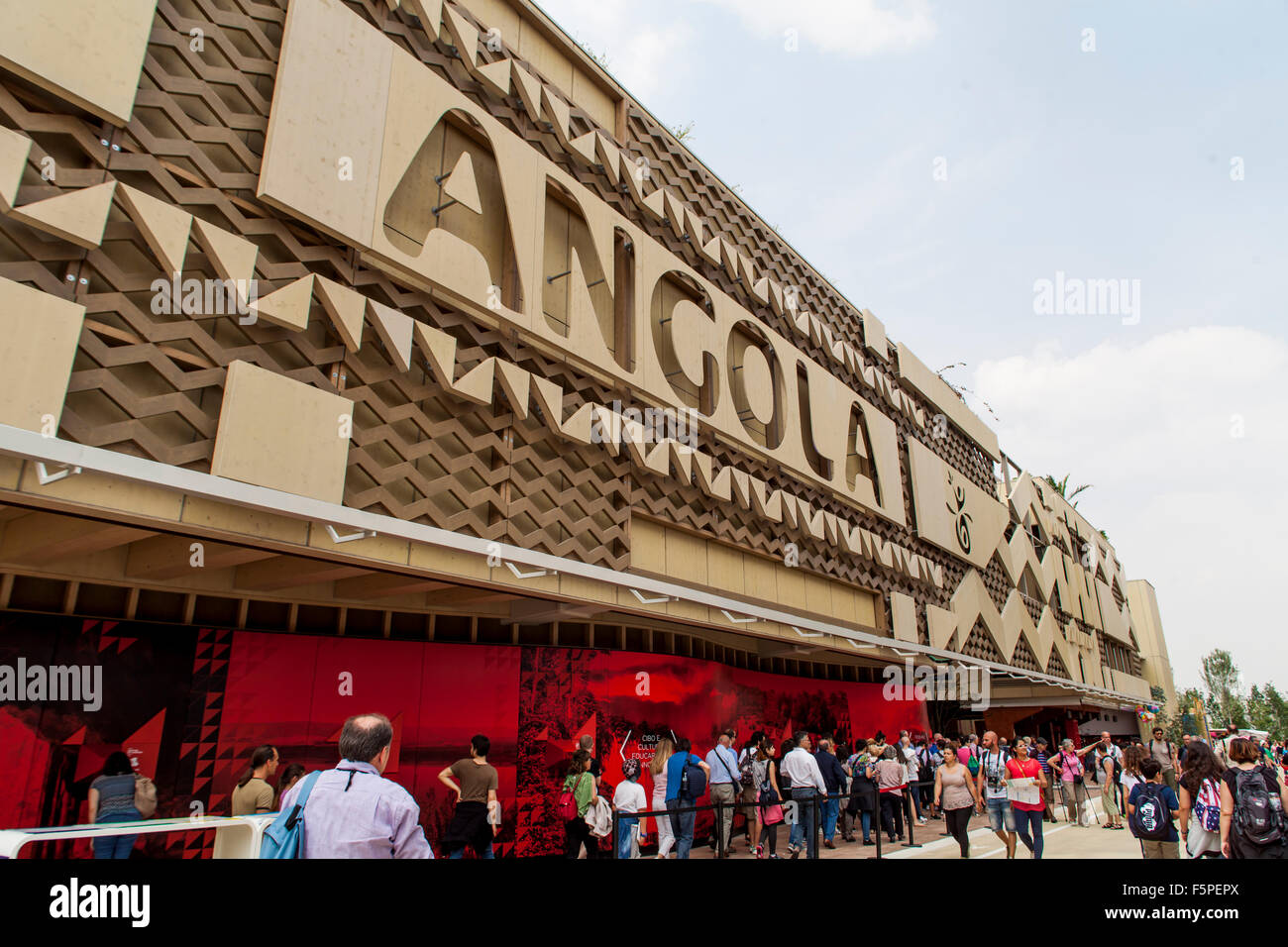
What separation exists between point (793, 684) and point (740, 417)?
255 inches

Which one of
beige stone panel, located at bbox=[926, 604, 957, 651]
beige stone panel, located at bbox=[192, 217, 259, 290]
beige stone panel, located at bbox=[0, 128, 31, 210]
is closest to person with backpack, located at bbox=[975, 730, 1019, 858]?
beige stone panel, located at bbox=[926, 604, 957, 651]

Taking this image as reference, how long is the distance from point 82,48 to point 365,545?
14.4ft

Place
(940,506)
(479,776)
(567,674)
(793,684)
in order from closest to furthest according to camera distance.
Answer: (479,776) < (567,674) < (793,684) < (940,506)

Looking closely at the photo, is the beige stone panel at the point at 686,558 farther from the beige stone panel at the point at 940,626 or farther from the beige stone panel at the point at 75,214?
the beige stone panel at the point at 940,626

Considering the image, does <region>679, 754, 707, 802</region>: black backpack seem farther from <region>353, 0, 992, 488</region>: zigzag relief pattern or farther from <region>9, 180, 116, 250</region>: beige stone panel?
<region>353, 0, 992, 488</region>: zigzag relief pattern

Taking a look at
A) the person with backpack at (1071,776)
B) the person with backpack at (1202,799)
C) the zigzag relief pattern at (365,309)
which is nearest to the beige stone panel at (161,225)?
the zigzag relief pattern at (365,309)

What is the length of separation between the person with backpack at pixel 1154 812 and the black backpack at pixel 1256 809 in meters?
1.27

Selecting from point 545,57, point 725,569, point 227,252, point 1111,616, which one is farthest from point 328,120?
point 1111,616

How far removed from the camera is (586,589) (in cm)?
890

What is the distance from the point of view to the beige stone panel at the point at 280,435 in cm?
618

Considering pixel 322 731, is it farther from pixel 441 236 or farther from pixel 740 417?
pixel 740 417

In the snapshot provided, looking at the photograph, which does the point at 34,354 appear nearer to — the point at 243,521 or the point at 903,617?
the point at 243,521

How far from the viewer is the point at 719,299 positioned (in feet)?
45.2
